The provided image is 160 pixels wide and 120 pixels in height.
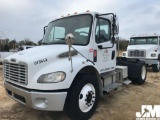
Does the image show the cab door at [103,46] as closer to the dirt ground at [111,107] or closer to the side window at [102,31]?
the side window at [102,31]

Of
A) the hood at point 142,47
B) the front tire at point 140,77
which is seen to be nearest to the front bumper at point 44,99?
the front tire at point 140,77

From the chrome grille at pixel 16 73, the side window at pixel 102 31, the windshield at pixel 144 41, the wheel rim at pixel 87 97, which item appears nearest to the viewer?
the chrome grille at pixel 16 73

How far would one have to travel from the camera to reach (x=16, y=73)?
467cm

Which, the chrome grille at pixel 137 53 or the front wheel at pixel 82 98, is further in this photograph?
the chrome grille at pixel 137 53

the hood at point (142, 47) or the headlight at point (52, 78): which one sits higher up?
the hood at point (142, 47)

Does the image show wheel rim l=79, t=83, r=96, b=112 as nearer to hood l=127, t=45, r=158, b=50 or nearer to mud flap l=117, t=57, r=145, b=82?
mud flap l=117, t=57, r=145, b=82

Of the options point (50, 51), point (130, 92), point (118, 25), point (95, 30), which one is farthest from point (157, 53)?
point (50, 51)

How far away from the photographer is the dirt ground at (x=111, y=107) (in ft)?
17.2

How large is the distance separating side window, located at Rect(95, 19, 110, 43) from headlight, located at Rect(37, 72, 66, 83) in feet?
5.55

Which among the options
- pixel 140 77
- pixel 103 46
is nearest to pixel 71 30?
pixel 103 46

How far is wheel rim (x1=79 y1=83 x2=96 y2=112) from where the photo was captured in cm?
477

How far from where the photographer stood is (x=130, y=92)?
25.8ft

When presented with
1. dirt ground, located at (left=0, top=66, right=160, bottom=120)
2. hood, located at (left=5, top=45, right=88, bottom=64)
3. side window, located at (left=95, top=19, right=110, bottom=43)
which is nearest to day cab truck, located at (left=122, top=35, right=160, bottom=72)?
dirt ground, located at (left=0, top=66, right=160, bottom=120)

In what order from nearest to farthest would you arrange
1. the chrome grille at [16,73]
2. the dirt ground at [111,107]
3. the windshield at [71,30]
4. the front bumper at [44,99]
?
1. the front bumper at [44,99]
2. the chrome grille at [16,73]
3. the dirt ground at [111,107]
4. the windshield at [71,30]
